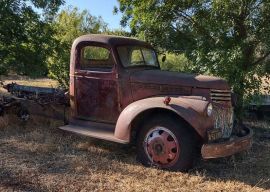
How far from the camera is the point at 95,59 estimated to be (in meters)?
7.12

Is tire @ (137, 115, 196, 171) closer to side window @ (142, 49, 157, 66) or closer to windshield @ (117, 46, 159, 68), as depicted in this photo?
windshield @ (117, 46, 159, 68)

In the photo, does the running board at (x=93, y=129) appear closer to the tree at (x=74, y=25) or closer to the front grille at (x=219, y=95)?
the front grille at (x=219, y=95)

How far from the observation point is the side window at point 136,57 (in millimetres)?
7057

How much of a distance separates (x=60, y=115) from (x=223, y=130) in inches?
116

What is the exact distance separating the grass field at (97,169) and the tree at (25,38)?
192cm

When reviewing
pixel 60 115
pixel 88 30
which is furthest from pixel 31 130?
pixel 88 30

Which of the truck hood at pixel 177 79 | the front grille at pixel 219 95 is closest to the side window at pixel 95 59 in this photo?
the truck hood at pixel 177 79

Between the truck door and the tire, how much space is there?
3.08 ft

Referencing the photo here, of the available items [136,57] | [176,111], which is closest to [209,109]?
[176,111]

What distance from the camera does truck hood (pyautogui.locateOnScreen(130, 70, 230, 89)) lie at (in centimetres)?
619

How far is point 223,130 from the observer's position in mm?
6133

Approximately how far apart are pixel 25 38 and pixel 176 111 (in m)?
4.70

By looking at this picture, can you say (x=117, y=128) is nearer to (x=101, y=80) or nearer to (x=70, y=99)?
Answer: (x=101, y=80)

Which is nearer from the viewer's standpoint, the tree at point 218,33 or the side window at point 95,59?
the side window at point 95,59
